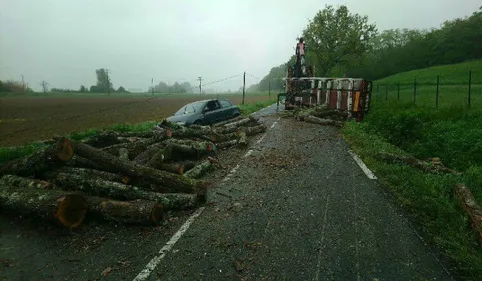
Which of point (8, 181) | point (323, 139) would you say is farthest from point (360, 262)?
point (323, 139)

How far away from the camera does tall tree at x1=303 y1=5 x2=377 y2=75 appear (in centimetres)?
4609

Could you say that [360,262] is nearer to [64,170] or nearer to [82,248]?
[82,248]

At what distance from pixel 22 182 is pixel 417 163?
8.71 meters

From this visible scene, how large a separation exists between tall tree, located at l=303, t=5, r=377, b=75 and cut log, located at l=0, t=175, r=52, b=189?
46.8 meters

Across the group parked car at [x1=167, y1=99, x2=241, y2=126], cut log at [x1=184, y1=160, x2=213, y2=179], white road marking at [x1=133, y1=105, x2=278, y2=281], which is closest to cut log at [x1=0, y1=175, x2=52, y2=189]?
cut log at [x1=184, y1=160, x2=213, y2=179]

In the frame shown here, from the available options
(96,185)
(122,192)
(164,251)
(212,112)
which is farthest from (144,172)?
(212,112)

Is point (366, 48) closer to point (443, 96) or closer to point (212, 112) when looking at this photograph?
point (443, 96)

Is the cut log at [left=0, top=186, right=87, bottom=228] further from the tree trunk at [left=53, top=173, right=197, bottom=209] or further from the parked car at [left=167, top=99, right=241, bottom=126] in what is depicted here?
the parked car at [left=167, top=99, right=241, bottom=126]

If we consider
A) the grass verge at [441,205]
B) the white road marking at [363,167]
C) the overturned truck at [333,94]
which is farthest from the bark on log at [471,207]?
the overturned truck at [333,94]

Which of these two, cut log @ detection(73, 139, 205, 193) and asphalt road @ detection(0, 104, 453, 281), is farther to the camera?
cut log @ detection(73, 139, 205, 193)

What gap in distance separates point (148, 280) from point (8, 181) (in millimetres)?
4664

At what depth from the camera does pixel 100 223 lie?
195 inches

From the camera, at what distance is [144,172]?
5.83 metres

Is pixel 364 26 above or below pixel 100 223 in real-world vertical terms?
above
